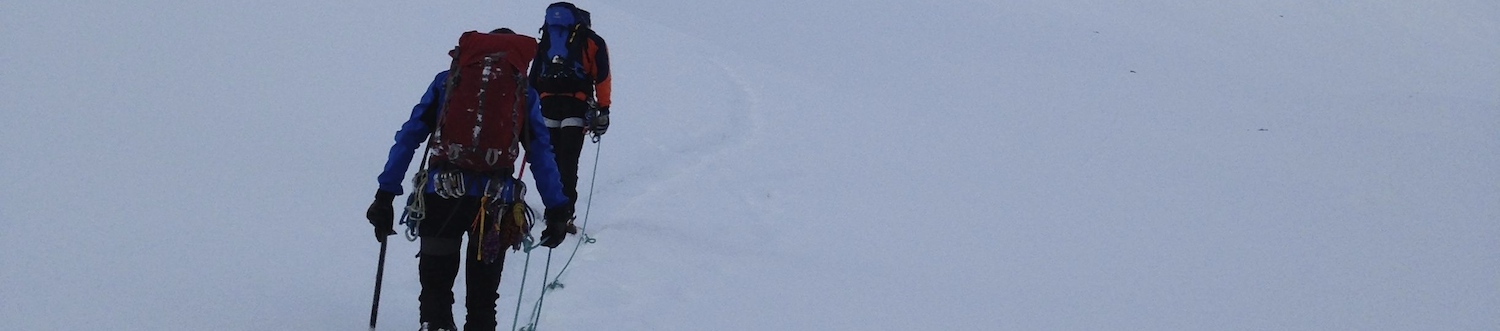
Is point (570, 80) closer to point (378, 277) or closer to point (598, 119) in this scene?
point (598, 119)

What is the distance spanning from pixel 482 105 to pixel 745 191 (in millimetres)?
4585

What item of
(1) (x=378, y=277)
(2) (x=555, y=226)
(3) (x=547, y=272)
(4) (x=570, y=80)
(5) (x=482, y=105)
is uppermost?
(5) (x=482, y=105)

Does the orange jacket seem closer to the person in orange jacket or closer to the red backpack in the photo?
the person in orange jacket

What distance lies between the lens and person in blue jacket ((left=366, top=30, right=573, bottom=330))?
3.36 m

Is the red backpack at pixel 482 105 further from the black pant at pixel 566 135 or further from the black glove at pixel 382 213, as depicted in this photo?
the black pant at pixel 566 135

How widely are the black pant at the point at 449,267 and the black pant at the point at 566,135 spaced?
6.65ft

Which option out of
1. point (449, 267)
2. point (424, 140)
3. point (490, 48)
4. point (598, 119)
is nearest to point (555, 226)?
point (449, 267)

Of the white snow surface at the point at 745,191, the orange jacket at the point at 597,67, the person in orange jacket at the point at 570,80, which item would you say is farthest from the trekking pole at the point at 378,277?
the orange jacket at the point at 597,67

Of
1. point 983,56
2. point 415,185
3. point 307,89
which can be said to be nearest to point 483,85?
point 415,185

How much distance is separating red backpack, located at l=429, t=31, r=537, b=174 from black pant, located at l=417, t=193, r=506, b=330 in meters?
0.16

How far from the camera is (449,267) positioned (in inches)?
137

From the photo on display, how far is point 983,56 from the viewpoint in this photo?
1625cm

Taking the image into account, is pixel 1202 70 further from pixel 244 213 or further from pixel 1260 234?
pixel 244 213

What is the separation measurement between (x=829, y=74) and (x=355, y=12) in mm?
6215
